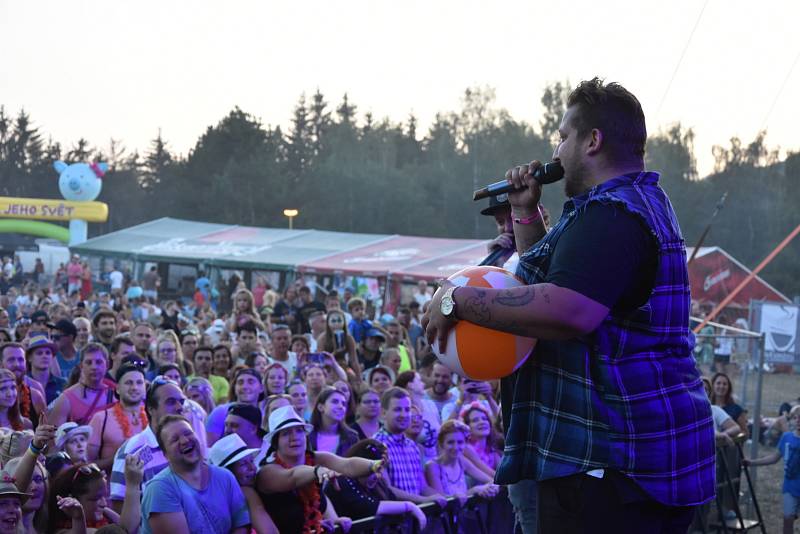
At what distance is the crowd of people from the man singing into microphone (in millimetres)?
2764

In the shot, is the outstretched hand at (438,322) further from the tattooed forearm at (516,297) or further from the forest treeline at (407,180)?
the forest treeline at (407,180)

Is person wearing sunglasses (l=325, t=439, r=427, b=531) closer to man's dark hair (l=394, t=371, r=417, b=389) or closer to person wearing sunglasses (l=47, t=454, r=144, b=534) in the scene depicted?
person wearing sunglasses (l=47, t=454, r=144, b=534)

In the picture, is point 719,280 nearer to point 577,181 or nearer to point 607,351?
point 577,181

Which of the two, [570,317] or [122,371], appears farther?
[122,371]

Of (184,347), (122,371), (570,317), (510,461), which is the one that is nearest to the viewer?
(570,317)

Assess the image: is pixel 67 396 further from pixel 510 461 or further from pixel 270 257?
pixel 270 257

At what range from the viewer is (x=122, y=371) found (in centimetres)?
633

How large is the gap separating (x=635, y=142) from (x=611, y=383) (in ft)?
1.94

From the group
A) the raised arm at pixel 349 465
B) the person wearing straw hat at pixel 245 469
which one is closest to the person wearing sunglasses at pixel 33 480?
the person wearing straw hat at pixel 245 469

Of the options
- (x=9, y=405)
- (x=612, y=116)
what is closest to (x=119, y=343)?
(x=9, y=405)

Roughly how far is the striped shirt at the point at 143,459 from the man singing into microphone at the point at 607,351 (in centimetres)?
337

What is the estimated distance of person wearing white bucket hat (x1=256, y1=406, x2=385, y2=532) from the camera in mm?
4848

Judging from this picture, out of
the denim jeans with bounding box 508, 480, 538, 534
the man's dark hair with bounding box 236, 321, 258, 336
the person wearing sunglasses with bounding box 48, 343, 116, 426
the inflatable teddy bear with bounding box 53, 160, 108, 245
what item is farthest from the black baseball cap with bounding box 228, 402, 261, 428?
the inflatable teddy bear with bounding box 53, 160, 108, 245

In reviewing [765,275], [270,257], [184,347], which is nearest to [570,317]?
[184,347]
